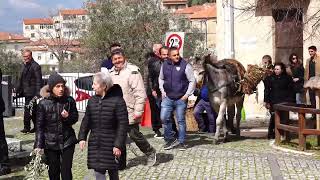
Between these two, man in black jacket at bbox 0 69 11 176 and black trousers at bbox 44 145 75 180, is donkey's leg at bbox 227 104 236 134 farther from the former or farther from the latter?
black trousers at bbox 44 145 75 180

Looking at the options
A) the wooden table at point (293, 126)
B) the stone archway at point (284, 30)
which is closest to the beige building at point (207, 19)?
the stone archway at point (284, 30)

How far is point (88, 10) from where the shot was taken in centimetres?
4394

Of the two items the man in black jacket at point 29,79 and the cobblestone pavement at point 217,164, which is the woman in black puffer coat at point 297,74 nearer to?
the cobblestone pavement at point 217,164

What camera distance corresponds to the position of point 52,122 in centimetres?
680

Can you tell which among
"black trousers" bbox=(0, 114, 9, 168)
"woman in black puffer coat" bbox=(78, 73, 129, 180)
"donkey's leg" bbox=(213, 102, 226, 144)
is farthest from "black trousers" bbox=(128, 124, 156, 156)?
"donkey's leg" bbox=(213, 102, 226, 144)

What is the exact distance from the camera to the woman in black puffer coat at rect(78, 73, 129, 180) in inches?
252

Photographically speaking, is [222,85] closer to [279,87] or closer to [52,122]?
[279,87]

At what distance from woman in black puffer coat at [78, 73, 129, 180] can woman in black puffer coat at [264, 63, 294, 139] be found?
5.55 metres

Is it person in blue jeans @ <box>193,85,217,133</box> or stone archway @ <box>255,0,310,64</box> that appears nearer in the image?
person in blue jeans @ <box>193,85,217,133</box>

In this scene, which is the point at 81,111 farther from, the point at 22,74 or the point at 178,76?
the point at 178,76

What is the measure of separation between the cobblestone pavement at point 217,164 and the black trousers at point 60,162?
4.41 ft

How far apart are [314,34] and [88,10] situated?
99.3ft

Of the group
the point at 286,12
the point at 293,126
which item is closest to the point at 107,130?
the point at 293,126

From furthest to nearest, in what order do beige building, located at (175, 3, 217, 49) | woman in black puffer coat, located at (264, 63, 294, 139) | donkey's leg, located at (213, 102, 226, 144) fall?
beige building, located at (175, 3, 217, 49) < woman in black puffer coat, located at (264, 63, 294, 139) < donkey's leg, located at (213, 102, 226, 144)
